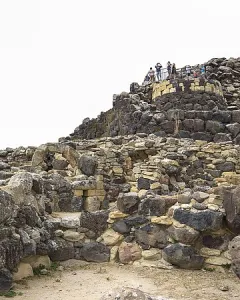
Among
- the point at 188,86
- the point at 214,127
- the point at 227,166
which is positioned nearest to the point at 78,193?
the point at 227,166

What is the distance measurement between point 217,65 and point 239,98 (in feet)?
15.2

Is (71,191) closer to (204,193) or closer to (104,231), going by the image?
(104,231)

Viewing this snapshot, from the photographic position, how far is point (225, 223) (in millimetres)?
6406

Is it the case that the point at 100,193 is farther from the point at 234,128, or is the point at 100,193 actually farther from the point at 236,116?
the point at 236,116

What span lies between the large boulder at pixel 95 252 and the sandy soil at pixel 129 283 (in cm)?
27

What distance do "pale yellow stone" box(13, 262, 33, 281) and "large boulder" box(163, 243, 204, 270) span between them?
2.18 m

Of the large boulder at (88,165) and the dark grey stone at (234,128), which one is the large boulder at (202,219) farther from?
the dark grey stone at (234,128)

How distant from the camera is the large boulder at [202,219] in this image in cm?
632

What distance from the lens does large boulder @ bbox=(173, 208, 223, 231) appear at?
6.32 m

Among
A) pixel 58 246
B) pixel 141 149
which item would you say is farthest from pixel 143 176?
pixel 58 246

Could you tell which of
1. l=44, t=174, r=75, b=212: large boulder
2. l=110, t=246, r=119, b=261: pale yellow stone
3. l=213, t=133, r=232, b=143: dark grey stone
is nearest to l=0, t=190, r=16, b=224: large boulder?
l=110, t=246, r=119, b=261: pale yellow stone

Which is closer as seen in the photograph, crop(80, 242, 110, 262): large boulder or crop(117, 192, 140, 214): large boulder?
crop(80, 242, 110, 262): large boulder

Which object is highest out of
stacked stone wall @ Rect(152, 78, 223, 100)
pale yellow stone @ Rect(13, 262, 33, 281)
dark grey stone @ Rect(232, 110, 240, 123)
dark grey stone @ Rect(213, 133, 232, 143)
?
stacked stone wall @ Rect(152, 78, 223, 100)

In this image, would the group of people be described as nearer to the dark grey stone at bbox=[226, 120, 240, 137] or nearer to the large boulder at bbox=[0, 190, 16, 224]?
the dark grey stone at bbox=[226, 120, 240, 137]
